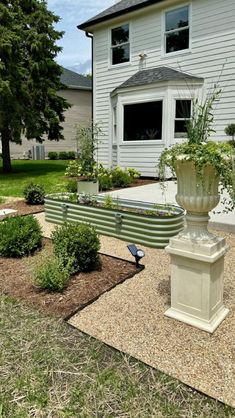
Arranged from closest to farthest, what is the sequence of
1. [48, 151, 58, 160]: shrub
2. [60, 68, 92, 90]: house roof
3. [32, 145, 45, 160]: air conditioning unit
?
[32, 145, 45, 160]: air conditioning unit
[48, 151, 58, 160]: shrub
[60, 68, 92, 90]: house roof

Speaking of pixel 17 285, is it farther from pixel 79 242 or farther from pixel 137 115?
pixel 137 115

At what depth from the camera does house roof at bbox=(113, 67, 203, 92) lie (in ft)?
33.1

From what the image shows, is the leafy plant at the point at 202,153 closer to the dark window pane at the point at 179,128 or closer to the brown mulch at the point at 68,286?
the brown mulch at the point at 68,286

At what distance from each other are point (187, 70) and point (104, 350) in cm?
1023

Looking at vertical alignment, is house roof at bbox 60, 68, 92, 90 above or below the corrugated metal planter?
above

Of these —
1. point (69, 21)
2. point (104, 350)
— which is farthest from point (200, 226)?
point (69, 21)

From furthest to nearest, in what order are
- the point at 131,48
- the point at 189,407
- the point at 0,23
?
the point at 0,23, the point at 131,48, the point at 189,407

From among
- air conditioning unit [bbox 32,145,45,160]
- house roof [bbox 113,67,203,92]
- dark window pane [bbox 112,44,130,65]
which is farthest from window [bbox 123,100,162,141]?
air conditioning unit [bbox 32,145,45,160]

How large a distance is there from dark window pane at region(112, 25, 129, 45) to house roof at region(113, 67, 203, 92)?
5.74 feet

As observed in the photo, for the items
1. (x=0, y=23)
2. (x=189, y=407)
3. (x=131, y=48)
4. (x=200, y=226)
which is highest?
(x=0, y=23)

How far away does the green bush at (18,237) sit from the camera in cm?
430

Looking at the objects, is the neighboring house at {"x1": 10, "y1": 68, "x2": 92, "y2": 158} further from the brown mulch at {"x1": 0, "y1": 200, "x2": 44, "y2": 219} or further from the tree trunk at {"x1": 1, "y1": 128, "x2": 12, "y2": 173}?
the brown mulch at {"x1": 0, "y1": 200, "x2": 44, "y2": 219}

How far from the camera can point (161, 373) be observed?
7.11 ft

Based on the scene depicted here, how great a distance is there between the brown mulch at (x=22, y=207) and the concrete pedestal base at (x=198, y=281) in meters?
5.00
